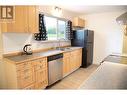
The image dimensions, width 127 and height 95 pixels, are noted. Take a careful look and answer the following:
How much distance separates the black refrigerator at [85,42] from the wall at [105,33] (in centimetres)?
38

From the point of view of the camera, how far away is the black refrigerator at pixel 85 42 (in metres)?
4.74

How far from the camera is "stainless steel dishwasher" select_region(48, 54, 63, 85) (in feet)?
9.90

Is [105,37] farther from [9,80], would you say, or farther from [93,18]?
[9,80]

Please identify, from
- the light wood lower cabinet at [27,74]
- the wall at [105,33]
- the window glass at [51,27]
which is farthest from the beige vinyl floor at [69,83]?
the wall at [105,33]

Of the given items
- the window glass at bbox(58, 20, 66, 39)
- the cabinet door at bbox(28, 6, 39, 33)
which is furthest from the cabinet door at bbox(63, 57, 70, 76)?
the cabinet door at bbox(28, 6, 39, 33)

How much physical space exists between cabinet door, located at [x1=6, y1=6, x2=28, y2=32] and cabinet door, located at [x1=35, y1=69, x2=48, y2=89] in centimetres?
97

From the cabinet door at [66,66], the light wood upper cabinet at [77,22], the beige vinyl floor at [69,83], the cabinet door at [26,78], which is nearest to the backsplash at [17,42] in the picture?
the cabinet door at [26,78]

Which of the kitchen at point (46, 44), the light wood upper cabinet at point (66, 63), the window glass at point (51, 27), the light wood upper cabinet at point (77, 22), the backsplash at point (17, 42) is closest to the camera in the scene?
the kitchen at point (46, 44)

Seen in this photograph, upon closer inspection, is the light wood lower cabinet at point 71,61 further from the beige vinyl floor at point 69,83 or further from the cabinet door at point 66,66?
the beige vinyl floor at point 69,83

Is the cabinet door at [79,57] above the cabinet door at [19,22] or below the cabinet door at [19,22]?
below

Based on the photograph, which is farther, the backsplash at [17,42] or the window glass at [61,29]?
the window glass at [61,29]

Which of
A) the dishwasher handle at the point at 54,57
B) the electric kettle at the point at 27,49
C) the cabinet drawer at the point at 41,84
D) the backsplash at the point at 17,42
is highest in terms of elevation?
the backsplash at the point at 17,42

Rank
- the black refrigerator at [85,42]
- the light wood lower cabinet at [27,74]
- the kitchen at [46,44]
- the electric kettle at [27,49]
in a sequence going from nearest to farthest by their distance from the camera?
the light wood lower cabinet at [27,74], the kitchen at [46,44], the electric kettle at [27,49], the black refrigerator at [85,42]
